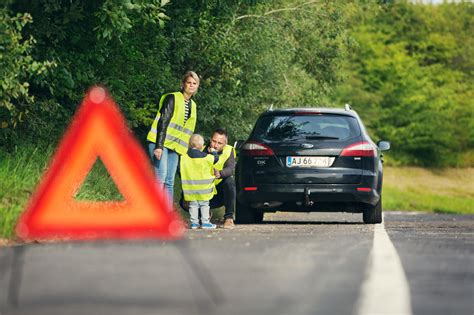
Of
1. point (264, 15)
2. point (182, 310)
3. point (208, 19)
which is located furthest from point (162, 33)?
point (182, 310)

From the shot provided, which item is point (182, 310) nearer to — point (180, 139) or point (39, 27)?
point (180, 139)

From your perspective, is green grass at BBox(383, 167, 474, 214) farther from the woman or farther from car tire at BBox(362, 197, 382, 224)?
the woman

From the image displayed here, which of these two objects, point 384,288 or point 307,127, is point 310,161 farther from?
point 384,288

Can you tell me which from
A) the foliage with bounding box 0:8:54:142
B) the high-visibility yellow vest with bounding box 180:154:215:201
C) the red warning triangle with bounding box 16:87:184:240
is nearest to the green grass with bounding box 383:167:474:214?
the high-visibility yellow vest with bounding box 180:154:215:201

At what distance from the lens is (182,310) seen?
24.7 feet

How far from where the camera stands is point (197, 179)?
1747 cm

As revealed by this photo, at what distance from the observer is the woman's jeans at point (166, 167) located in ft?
55.5

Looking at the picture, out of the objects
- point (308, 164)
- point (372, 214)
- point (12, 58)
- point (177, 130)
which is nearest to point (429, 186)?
point (372, 214)

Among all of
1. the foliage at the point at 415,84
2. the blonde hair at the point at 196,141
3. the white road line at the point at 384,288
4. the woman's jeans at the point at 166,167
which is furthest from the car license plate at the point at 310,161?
the foliage at the point at 415,84

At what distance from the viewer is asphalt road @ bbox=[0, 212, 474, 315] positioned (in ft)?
25.2

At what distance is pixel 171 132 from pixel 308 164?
241cm

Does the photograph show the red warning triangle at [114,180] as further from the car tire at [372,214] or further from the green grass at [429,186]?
the green grass at [429,186]

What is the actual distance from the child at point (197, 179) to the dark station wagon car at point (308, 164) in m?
1.20

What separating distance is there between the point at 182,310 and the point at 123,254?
3.71 metres
